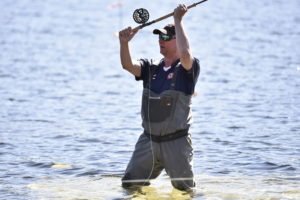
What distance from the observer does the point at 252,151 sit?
10.8 meters

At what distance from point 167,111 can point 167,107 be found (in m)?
0.04

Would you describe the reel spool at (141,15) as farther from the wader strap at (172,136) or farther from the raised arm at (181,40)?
the wader strap at (172,136)

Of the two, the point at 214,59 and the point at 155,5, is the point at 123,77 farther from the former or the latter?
the point at 155,5

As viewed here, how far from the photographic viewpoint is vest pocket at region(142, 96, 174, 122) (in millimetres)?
7547

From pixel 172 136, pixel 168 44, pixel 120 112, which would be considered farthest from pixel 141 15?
pixel 120 112

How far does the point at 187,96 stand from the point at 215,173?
89.7 inches

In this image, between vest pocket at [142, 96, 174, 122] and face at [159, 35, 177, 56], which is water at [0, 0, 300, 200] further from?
face at [159, 35, 177, 56]

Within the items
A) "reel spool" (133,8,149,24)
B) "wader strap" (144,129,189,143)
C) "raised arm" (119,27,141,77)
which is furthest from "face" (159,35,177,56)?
"wader strap" (144,129,189,143)

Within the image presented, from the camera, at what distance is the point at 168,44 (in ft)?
25.2

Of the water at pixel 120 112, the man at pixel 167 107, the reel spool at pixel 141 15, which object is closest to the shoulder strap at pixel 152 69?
the man at pixel 167 107

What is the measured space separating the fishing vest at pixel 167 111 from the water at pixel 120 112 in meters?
0.93

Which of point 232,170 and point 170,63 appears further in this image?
point 232,170

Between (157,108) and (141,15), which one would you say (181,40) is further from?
(141,15)

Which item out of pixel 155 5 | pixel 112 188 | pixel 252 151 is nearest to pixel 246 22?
pixel 155 5
